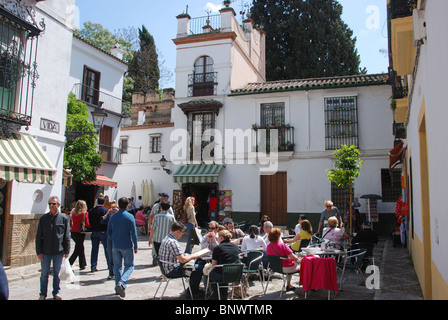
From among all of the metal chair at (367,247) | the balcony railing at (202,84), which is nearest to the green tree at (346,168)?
the metal chair at (367,247)

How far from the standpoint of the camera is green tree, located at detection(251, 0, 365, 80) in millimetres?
25953

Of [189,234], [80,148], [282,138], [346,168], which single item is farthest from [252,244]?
[282,138]

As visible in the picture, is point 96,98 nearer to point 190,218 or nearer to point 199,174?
point 199,174

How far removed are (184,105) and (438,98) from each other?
16021 millimetres

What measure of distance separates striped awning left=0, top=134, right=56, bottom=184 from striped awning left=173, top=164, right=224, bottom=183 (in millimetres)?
9776

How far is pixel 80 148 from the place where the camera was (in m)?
14.0

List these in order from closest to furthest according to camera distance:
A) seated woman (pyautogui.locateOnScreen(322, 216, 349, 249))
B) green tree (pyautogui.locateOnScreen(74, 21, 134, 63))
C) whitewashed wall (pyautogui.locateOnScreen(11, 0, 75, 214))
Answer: seated woman (pyautogui.locateOnScreen(322, 216, 349, 249)) < whitewashed wall (pyautogui.locateOnScreen(11, 0, 75, 214)) < green tree (pyautogui.locateOnScreen(74, 21, 134, 63))

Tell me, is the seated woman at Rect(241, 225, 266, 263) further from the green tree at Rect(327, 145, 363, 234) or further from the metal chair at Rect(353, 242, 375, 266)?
the green tree at Rect(327, 145, 363, 234)

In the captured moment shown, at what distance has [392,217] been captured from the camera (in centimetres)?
1602

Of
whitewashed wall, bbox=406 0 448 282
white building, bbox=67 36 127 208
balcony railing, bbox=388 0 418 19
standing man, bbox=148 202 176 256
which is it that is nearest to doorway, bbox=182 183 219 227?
white building, bbox=67 36 127 208

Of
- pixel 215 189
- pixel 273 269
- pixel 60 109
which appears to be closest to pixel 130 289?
pixel 273 269

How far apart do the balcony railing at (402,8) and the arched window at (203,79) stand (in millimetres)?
13583

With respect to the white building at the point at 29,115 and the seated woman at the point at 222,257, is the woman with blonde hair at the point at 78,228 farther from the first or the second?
the seated woman at the point at 222,257

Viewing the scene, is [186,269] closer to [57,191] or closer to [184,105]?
[57,191]
